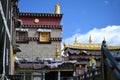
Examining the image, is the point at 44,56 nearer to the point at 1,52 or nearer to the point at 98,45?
the point at 98,45

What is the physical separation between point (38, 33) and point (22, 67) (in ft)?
32.4

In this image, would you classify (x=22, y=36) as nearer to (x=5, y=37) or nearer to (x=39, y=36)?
(x=39, y=36)

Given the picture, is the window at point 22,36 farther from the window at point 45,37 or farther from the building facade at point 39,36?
the window at point 45,37

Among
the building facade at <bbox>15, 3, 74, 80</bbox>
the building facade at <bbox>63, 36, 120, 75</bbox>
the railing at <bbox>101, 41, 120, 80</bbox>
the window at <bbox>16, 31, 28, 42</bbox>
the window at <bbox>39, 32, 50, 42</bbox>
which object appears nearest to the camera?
the railing at <bbox>101, 41, 120, 80</bbox>

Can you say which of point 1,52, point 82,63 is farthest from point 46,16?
point 1,52

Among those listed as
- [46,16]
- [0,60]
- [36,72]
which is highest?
[46,16]

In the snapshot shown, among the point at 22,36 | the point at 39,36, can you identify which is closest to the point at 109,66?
the point at 39,36

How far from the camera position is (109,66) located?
464 inches

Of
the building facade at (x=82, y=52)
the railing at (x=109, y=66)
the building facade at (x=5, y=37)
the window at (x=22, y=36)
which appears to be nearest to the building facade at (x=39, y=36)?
the window at (x=22, y=36)

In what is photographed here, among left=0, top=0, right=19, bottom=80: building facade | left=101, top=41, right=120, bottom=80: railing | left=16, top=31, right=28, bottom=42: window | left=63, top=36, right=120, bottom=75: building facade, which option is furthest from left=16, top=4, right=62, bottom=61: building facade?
left=101, top=41, right=120, bottom=80: railing

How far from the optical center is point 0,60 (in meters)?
16.7

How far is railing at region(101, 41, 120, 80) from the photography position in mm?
10664

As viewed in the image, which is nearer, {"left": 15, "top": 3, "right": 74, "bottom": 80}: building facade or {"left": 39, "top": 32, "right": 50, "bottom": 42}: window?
{"left": 15, "top": 3, "right": 74, "bottom": 80}: building facade

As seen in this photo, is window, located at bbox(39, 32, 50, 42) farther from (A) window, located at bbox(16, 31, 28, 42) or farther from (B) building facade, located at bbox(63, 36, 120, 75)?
(B) building facade, located at bbox(63, 36, 120, 75)
